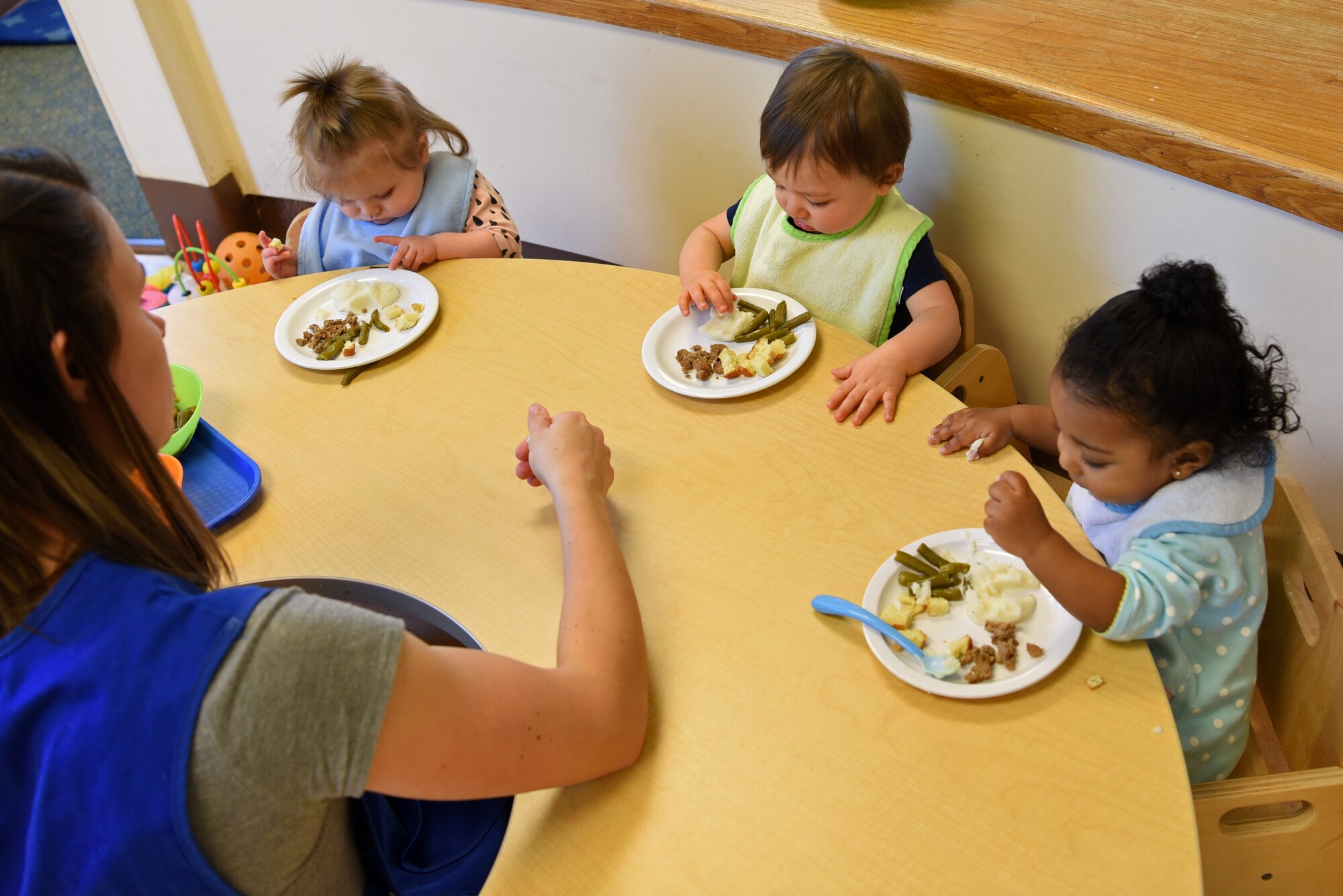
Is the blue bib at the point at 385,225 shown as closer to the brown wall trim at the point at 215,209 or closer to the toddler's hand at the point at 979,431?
the toddler's hand at the point at 979,431

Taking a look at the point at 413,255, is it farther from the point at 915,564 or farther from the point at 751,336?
the point at 915,564

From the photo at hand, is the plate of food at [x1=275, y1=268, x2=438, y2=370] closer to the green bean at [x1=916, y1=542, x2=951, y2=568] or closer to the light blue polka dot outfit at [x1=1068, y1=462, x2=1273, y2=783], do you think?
the green bean at [x1=916, y1=542, x2=951, y2=568]

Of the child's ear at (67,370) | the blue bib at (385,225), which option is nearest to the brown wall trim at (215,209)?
the blue bib at (385,225)

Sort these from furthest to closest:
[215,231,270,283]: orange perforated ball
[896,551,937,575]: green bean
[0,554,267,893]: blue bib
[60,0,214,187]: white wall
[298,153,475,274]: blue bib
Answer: [60,0,214,187]: white wall → [215,231,270,283]: orange perforated ball → [298,153,475,274]: blue bib → [896,551,937,575]: green bean → [0,554,267,893]: blue bib

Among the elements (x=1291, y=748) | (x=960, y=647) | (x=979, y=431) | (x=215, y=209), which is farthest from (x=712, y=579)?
(x=215, y=209)

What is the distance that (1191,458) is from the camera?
1083mm

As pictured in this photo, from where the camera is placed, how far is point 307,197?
11.9ft

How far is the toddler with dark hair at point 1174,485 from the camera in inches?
40.4

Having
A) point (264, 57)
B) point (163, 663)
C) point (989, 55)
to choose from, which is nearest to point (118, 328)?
point (163, 663)

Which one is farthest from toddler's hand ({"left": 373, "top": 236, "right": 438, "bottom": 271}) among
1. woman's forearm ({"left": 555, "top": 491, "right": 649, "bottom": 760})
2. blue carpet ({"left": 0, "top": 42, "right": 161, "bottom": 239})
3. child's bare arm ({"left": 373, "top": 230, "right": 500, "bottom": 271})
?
blue carpet ({"left": 0, "top": 42, "right": 161, "bottom": 239})

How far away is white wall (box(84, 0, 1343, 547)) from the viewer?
1.68 metres

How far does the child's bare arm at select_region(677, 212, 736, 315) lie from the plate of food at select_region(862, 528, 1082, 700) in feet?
1.95

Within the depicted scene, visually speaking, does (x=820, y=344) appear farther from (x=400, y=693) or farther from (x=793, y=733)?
(x=400, y=693)

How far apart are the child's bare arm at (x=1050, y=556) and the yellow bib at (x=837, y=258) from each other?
2.41 feet
